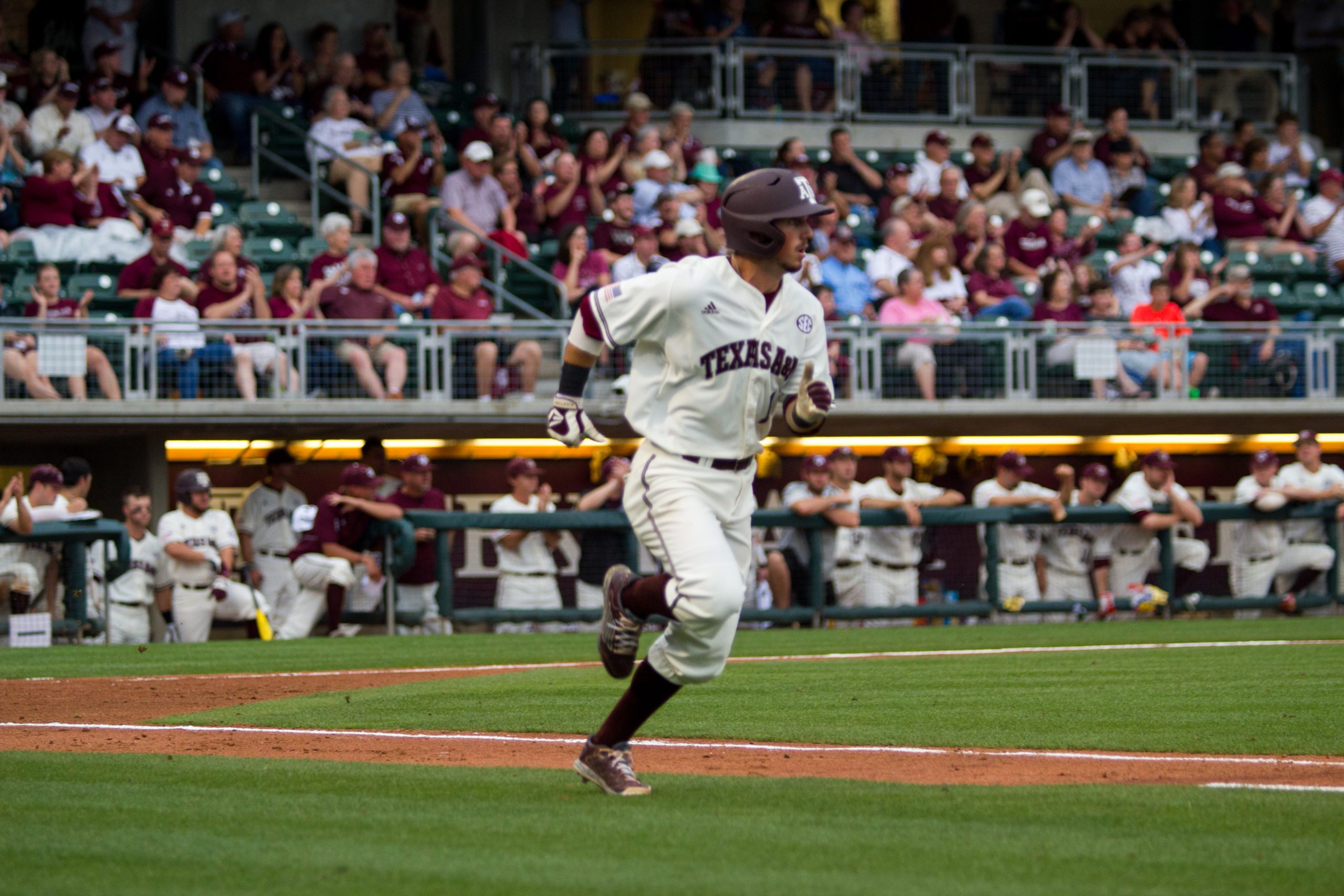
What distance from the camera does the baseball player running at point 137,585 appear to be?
13.0 metres

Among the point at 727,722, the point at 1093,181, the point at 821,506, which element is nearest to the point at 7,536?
the point at 821,506

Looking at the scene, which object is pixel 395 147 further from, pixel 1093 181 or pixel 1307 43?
pixel 1307 43

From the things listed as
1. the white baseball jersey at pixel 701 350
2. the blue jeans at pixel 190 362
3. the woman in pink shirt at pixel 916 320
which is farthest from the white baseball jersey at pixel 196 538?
the white baseball jersey at pixel 701 350

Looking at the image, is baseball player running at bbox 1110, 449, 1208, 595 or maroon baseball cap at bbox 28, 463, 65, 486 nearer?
maroon baseball cap at bbox 28, 463, 65, 486

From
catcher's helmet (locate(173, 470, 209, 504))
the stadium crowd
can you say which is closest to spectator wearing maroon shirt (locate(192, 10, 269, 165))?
the stadium crowd

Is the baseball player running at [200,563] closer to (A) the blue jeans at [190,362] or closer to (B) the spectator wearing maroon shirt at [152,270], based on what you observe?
(A) the blue jeans at [190,362]

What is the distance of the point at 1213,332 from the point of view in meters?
16.1

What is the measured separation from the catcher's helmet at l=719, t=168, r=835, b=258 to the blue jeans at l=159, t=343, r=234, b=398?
30.7 feet

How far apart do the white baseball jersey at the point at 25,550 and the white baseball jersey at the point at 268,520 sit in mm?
1910

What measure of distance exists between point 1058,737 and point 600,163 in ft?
39.8

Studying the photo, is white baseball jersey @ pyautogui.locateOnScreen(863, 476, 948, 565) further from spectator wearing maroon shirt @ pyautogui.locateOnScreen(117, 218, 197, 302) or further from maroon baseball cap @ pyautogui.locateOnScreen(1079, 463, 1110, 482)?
spectator wearing maroon shirt @ pyautogui.locateOnScreen(117, 218, 197, 302)

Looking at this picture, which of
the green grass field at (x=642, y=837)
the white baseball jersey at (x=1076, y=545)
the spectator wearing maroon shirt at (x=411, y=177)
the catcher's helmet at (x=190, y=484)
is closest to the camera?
the green grass field at (x=642, y=837)

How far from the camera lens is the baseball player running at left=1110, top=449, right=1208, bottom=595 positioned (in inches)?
571

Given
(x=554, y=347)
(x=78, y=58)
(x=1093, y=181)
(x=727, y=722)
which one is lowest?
(x=727, y=722)
